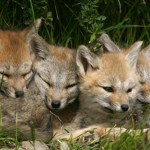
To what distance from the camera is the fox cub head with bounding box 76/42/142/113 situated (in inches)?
215

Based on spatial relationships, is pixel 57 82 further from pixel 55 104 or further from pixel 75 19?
pixel 75 19

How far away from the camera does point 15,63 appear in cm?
568

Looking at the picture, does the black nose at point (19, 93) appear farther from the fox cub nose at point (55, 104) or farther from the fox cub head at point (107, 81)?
the fox cub head at point (107, 81)

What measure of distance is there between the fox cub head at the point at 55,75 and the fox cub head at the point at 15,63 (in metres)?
0.12

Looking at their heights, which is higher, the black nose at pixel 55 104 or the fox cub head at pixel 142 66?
the fox cub head at pixel 142 66

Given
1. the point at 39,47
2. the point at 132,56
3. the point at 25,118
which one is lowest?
the point at 25,118

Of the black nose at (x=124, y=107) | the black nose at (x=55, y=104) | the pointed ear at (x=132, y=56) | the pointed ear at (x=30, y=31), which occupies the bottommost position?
the black nose at (x=55, y=104)

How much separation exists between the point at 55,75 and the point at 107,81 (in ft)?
1.78

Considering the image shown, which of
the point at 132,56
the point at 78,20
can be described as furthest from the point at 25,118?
the point at 78,20

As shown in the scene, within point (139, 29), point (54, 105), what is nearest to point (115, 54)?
point (54, 105)

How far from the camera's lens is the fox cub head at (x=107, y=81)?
215 inches

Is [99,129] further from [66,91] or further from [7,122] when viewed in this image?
[7,122]

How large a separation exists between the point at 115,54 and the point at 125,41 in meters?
1.22

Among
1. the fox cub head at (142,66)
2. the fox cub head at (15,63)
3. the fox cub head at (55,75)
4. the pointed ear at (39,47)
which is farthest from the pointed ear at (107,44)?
the fox cub head at (15,63)
